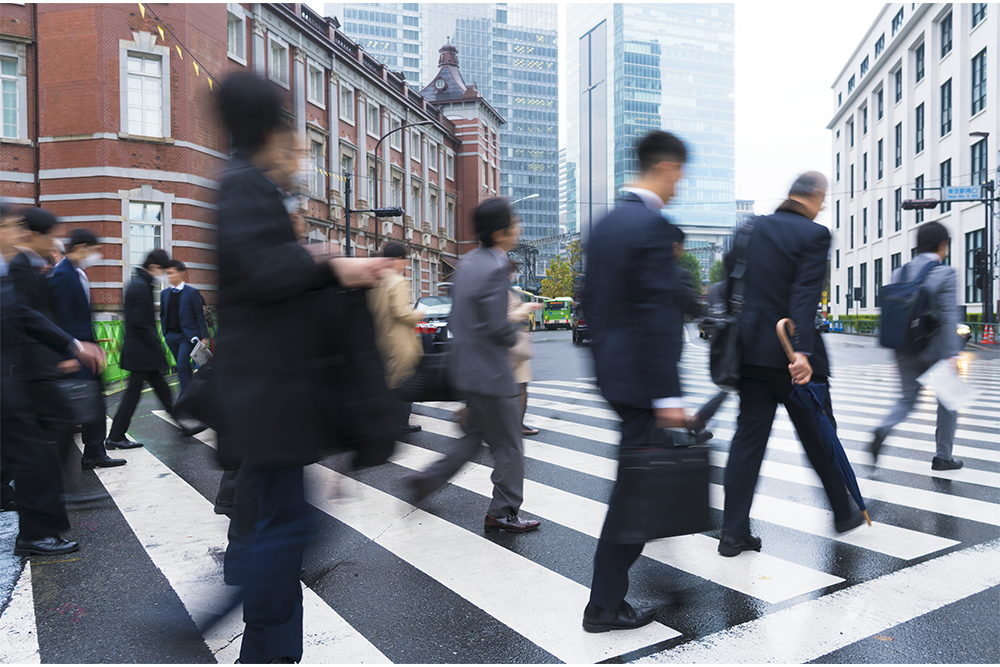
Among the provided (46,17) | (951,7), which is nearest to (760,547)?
(46,17)

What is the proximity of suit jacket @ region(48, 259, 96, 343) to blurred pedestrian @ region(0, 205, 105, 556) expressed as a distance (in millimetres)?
1439

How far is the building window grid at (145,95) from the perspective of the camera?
22.7 meters

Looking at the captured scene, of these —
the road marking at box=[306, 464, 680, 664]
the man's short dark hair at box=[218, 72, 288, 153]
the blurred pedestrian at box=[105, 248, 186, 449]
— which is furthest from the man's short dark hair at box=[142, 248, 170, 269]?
the man's short dark hair at box=[218, 72, 288, 153]

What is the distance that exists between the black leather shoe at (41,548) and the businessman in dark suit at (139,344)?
276 centimetres

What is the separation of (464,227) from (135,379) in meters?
46.6

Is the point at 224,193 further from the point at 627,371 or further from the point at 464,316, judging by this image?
the point at 464,316

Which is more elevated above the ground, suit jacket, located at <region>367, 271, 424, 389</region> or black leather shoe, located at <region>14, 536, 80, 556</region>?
suit jacket, located at <region>367, 271, 424, 389</region>

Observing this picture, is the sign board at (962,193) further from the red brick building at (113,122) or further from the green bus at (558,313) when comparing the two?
the green bus at (558,313)

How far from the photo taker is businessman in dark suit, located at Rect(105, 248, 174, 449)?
669 centimetres

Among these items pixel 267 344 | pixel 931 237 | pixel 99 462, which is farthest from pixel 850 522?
pixel 99 462

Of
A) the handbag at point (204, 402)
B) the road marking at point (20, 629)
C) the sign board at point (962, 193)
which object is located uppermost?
the sign board at point (962, 193)

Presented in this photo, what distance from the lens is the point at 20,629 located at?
117 inches

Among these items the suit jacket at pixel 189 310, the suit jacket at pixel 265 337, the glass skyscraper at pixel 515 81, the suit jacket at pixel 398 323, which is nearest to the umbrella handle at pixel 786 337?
the suit jacket at pixel 265 337

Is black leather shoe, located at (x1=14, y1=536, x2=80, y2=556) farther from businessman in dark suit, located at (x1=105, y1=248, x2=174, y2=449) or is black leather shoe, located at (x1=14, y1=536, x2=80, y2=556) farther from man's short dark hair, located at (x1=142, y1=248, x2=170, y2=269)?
man's short dark hair, located at (x1=142, y1=248, x2=170, y2=269)
